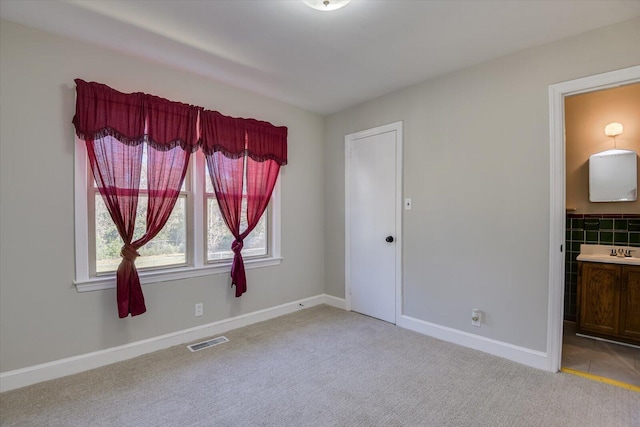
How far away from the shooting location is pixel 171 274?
9.61ft

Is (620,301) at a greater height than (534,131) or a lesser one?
lesser

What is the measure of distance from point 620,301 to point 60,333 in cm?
490

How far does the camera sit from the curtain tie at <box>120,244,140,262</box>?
2600 mm

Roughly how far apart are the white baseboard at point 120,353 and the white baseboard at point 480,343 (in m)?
1.53

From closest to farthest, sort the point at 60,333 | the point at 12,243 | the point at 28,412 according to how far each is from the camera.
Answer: the point at 28,412, the point at 12,243, the point at 60,333

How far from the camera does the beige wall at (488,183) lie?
246 cm

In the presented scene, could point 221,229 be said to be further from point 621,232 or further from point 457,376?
point 621,232

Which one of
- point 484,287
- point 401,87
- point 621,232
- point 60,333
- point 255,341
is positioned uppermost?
point 401,87

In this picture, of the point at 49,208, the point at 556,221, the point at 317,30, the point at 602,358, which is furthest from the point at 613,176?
the point at 49,208

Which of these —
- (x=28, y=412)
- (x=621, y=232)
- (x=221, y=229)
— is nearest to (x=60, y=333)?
(x=28, y=412)

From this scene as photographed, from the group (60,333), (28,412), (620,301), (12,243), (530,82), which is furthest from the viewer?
(620,301)

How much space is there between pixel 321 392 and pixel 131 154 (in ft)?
7.96

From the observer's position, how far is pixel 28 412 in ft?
6.37

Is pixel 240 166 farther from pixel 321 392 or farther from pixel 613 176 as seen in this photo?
pixel 613 176
